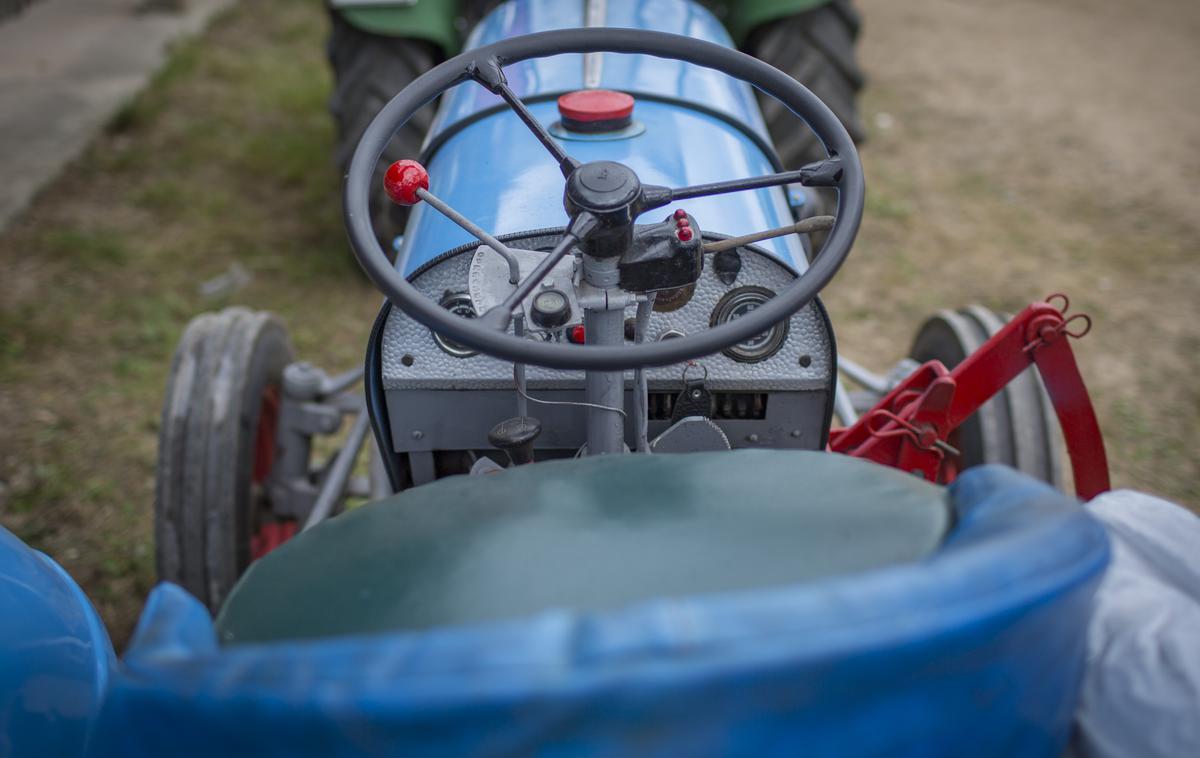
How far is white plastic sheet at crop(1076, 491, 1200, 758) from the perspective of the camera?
79 centimetres

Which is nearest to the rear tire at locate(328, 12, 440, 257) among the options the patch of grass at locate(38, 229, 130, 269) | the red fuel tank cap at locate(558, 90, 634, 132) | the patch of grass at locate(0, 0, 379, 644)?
the patch of grass at locate(0, 0, 379, 644)

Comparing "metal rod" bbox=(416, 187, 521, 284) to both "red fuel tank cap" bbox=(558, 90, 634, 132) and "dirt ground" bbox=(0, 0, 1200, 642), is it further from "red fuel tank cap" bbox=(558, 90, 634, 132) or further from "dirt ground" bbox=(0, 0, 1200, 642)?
"dirt ground" bbox=(0, 0, 1200, 642)

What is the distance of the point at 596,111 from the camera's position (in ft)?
4.97

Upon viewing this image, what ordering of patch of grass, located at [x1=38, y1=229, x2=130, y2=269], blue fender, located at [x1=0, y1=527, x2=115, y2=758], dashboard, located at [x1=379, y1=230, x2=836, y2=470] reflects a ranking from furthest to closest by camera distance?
patch of grass, located at [x1=38, y1=229, x2=130, y2=269] → dashboard, located at [x1=379, y1=230, x2=836, y2=470] → blue fender, located at [x1=0, y1=527, x2=115, y2=758]

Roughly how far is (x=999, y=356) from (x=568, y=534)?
40.8 inches

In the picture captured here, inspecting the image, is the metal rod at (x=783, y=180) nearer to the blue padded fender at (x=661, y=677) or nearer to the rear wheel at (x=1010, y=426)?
the blue padded fender at (x=661, y=677)

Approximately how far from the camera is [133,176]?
4.01 meters

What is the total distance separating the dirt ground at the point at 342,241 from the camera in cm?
262

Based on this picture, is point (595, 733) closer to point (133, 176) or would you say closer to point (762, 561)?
point (762, 561)

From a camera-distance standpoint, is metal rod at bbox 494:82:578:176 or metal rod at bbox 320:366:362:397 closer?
metal rod at bbox 494:82:578:176

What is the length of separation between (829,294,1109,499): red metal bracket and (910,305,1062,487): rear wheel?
12 cm

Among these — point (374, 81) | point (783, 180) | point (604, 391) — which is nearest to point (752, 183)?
point (783, 180)

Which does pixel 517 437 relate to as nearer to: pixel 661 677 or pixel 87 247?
pixel 661 677

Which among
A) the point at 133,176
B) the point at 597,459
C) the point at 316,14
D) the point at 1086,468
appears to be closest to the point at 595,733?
the point at 597,459
